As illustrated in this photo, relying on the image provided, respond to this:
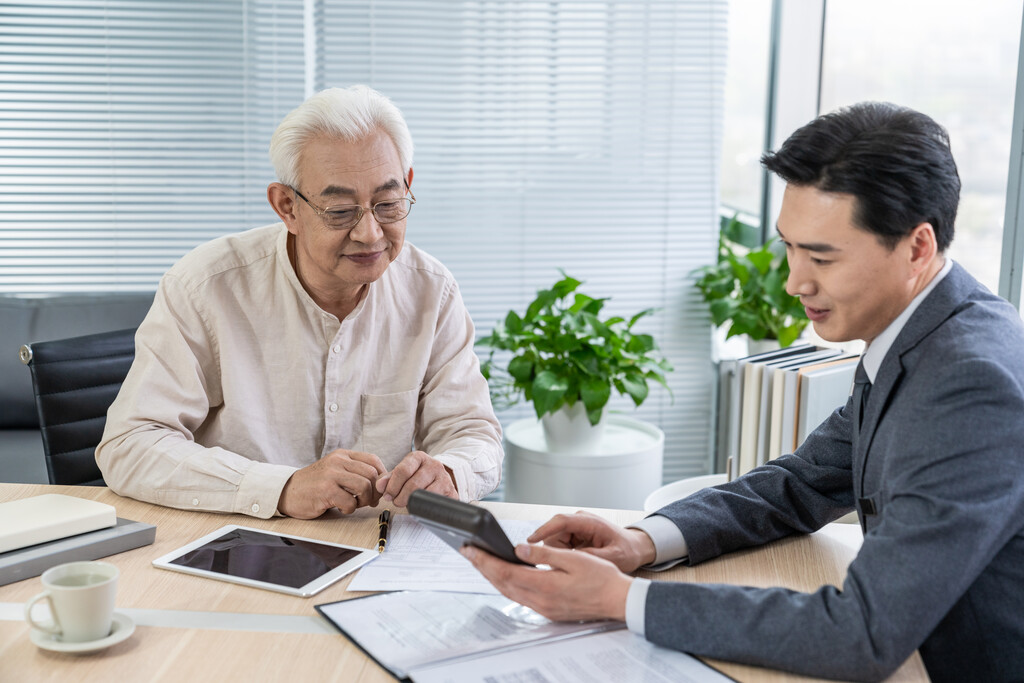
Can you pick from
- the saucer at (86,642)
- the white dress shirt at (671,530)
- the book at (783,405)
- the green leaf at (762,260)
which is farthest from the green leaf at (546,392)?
the saucer at (86,642)

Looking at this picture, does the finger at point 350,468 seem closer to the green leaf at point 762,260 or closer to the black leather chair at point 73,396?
the black leather chair at point 73,396

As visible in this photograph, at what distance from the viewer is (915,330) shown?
3.82ft

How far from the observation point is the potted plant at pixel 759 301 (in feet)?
9.93

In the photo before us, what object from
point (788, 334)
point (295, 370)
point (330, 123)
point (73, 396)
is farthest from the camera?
point (788, 334)

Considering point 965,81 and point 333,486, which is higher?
point 965,81

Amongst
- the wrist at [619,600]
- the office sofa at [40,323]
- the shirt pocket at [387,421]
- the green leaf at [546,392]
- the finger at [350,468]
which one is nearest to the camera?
the wrist at [619,600]

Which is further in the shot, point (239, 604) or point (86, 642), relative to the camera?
point (239, 604)

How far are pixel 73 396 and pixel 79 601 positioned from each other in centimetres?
110

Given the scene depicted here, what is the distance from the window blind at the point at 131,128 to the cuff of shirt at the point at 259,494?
1959 millimetres

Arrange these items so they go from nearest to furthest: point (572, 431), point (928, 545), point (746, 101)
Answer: point (928, 545)
point (572, 431)
point (746, 101)

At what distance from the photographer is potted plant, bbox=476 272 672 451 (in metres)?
2.77

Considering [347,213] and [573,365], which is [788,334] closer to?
[573,365]

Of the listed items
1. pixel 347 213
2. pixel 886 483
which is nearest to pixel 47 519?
pixel 347 213

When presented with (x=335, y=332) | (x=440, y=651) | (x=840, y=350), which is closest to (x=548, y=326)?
(x=840, y=350)
